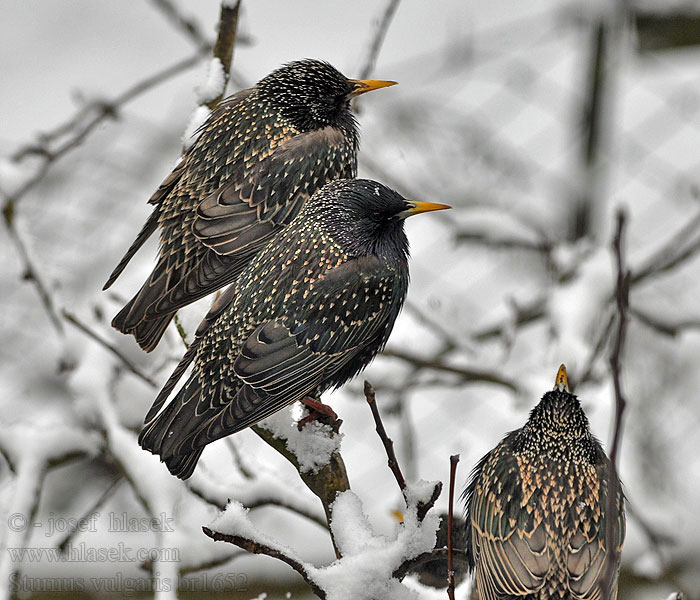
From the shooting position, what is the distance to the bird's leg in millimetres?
2678

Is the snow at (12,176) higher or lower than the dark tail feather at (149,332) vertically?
higher

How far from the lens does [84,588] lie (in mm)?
3865

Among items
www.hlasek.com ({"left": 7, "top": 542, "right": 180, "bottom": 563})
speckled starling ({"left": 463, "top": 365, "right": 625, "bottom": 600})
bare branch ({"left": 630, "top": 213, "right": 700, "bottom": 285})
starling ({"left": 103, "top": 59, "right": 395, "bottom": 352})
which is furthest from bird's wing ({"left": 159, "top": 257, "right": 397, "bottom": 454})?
bare branch ({"left": 630, "top": 213, "right": 700, "bottom": 285})

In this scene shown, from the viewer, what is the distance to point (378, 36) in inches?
139

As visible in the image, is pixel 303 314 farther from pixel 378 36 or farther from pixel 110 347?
pixel 378 36

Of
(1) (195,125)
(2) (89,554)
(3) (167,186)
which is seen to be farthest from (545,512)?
(2) (89,554)

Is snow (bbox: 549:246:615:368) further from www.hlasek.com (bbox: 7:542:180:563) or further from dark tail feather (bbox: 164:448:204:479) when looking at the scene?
dark tail feather (bbox: 164:448:204:479)

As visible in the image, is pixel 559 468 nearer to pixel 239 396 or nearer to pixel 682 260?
pixel 239 396

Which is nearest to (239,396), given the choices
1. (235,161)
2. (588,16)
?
(235,161)

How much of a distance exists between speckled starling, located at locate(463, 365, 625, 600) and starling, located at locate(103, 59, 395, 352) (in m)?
0.97

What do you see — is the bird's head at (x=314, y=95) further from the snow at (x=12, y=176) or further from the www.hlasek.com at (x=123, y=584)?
the www.hlasek.com at (x=123, y=584)

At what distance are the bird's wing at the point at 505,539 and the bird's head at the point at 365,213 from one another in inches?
28.3

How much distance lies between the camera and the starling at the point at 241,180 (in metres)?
2.85

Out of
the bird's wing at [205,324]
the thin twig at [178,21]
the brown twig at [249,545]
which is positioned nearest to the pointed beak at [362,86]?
the bird's wing at [205,324]
